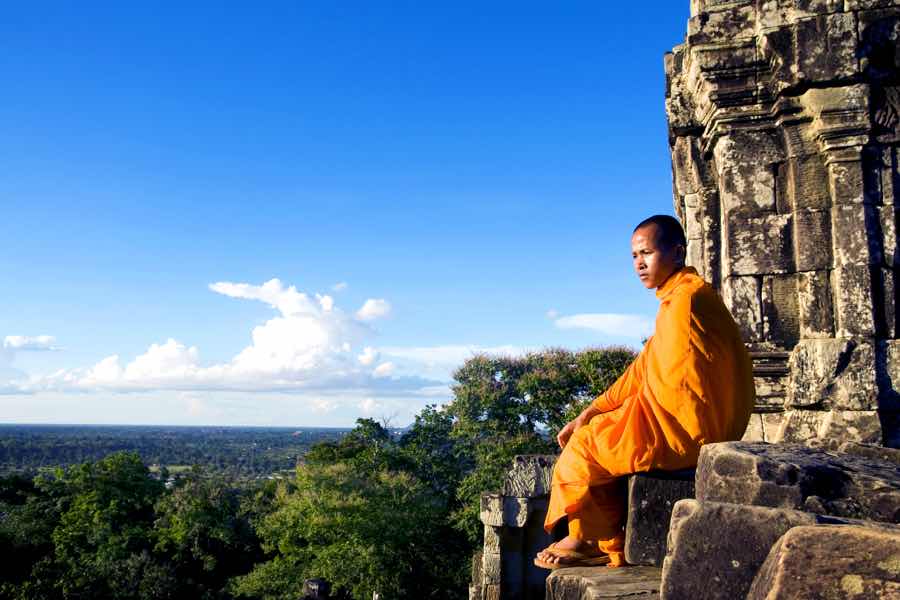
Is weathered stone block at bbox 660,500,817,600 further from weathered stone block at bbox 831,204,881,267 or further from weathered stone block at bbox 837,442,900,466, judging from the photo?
weathered stone block at bbox 831,204,881,267

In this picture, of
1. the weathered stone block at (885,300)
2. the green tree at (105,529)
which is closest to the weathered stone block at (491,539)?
the weathered stone block at (885,300)

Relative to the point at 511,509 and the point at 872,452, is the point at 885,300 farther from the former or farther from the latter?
the point at 511,509

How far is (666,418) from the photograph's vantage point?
2951mm

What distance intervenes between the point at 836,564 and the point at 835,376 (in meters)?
2.94

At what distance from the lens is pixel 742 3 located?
475cm

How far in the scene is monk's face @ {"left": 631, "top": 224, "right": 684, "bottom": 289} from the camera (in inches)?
130

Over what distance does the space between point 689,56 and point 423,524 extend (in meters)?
19.3

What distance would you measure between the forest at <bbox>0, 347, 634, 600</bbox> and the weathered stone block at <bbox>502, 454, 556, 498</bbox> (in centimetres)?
1531

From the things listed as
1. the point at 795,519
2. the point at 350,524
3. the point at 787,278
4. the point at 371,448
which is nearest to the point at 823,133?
the point at 787,278

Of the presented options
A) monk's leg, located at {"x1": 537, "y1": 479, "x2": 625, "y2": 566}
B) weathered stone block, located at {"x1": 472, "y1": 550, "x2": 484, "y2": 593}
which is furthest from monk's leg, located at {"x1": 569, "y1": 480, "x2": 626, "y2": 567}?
weathered stone block, located at {"x1": 472, "y1": 550, "x2": 484, "y2": 593}

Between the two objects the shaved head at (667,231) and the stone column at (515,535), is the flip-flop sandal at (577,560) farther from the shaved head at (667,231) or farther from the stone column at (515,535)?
the stone column at (515,535)

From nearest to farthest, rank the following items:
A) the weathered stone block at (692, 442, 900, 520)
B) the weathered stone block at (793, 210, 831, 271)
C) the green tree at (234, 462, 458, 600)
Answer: the weathered stone block at (692, 442, 900, 520), the weathered stone block at (793, 210, 831, 271), the green tree at (234, 462, 458, 600)

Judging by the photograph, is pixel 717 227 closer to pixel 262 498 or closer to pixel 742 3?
pixel 742 3

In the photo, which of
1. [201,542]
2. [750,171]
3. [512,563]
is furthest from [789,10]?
[201,542]
